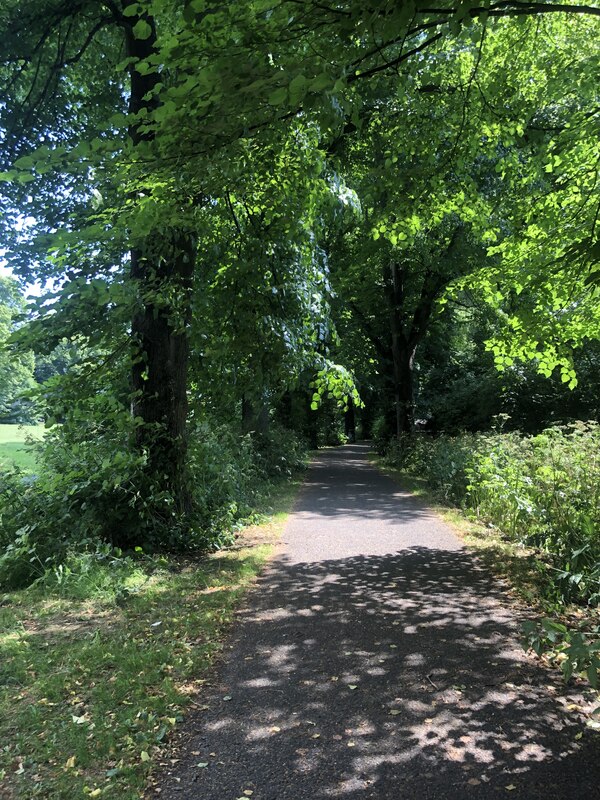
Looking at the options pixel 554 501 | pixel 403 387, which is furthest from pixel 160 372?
pixel 403 387

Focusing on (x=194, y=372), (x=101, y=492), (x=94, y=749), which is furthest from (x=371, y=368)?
(x=94, y=749)

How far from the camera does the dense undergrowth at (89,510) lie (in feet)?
23.0

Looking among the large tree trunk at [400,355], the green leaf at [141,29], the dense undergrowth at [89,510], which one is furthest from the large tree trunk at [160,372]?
the large tree trunk at [400,355]

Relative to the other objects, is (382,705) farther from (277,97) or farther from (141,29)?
(141,29)

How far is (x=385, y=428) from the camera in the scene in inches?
1073

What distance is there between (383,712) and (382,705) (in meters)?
0.09

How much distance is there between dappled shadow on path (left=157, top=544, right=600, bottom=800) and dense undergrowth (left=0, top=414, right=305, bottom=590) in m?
2.25

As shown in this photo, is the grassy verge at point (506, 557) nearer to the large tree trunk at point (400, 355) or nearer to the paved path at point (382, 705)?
the paved path at point (382, 705)

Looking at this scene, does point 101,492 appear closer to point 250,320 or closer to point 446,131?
point 250,320

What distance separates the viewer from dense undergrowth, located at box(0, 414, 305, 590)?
701cm

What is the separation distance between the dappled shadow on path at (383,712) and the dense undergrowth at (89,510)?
225 centimetres

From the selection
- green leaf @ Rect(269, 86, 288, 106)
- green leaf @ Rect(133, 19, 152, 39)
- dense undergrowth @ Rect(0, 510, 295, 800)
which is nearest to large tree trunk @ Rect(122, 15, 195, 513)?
dense undergrowth @ Rect(0, 510, 295, 800)

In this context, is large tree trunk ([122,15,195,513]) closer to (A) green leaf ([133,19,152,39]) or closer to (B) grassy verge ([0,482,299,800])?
(B) grassy verge ([0,482,299,800])

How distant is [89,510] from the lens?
7414mm
